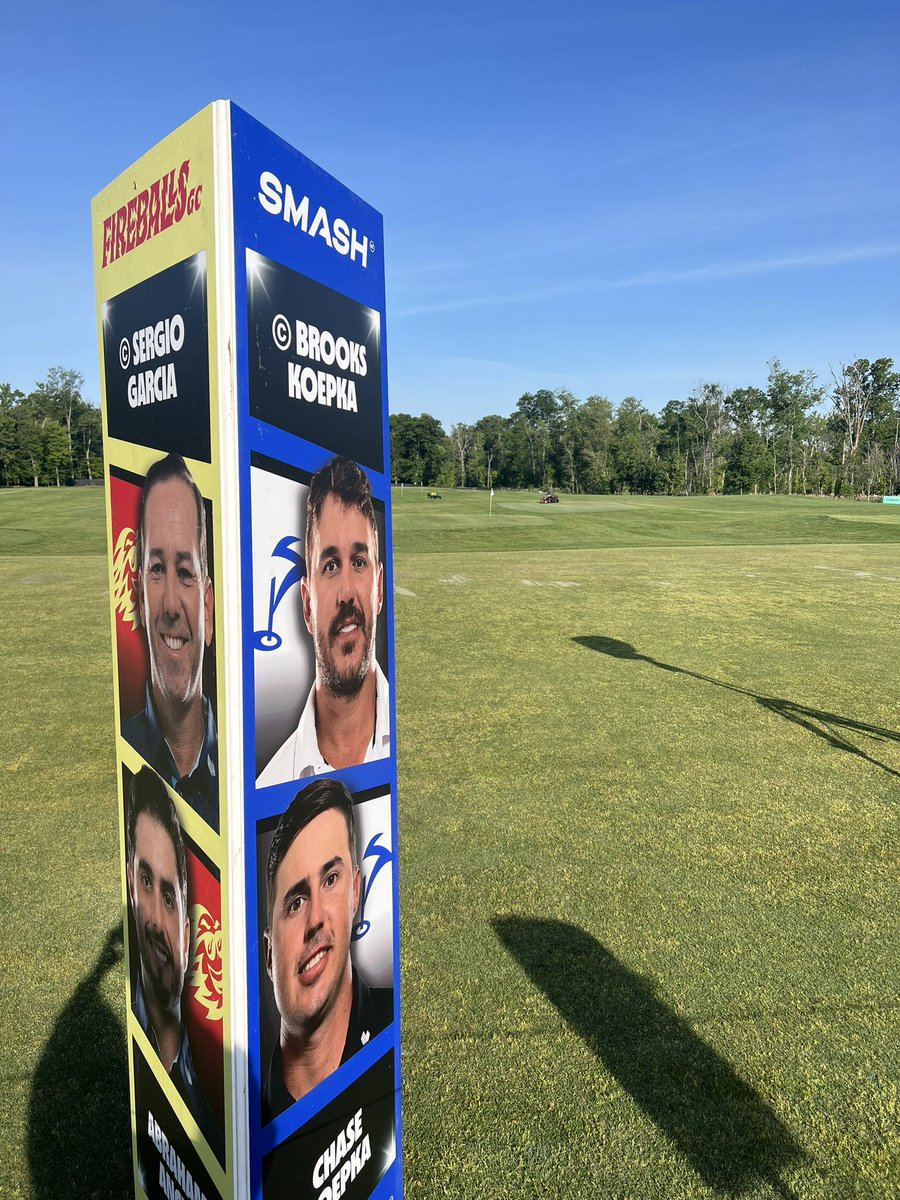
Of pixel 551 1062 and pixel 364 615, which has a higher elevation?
pixel 364 615

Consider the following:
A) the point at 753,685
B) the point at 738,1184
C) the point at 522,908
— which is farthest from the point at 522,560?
the point at 738,1184

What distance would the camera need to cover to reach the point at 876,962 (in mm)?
5379

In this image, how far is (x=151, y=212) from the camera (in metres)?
2.43

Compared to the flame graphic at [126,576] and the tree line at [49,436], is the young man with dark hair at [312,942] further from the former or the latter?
the tree line at [49,436]

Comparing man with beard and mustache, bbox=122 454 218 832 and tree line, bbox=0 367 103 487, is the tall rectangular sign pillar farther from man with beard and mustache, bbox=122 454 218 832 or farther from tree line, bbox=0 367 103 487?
tree line, bbox=0 367 103 487

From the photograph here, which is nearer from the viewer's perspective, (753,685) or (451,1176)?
(451,1176)

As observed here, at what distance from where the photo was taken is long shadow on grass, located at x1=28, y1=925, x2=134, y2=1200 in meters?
3.73

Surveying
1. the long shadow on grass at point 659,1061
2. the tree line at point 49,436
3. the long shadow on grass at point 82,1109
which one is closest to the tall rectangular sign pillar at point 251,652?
the long shadow on grass at point 82,1109

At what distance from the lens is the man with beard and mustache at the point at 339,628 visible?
8.30 ft

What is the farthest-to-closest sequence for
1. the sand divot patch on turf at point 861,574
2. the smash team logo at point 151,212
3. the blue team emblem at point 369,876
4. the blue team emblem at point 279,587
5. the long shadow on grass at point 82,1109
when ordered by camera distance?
the sand divot patch on turf at point 861,574, the long shadow on grass at point 82,1109, the blue team emblem at point 369,876, the blue team emblem at point 279,587, the smash team logo at point 151,212

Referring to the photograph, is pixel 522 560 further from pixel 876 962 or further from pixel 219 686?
pixel 219 686

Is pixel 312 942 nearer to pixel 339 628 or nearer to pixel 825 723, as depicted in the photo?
pixel 339 628

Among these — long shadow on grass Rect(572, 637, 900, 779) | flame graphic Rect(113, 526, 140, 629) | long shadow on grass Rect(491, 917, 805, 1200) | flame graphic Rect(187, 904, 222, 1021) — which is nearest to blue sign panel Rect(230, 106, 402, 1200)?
flame graphic Rect(187, 904, 222, 1021)

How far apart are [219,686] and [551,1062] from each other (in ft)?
11.2
